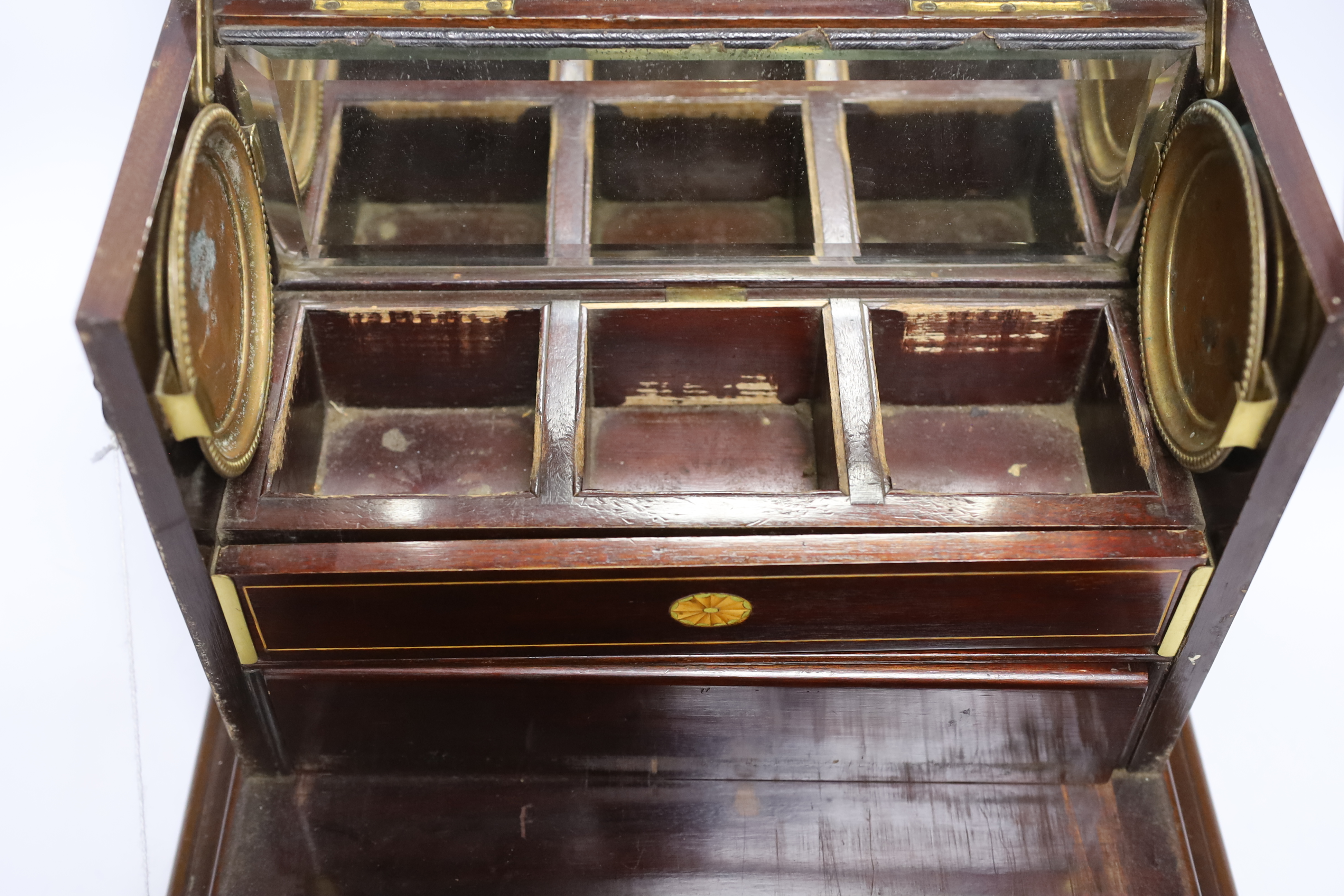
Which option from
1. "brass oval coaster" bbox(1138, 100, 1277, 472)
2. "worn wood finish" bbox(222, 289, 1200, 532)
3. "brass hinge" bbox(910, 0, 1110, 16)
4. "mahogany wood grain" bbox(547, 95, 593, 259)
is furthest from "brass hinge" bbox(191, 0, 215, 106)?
"brass oval coaster" bbox(1138, 100, 1277, 472)

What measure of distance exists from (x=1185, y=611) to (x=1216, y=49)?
649 millimetres

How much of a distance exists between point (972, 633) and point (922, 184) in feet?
2.23

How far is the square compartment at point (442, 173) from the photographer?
73.2 inches

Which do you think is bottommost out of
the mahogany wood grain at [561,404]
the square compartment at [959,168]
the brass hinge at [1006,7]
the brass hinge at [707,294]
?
the mahogany wood grain at [561,404]

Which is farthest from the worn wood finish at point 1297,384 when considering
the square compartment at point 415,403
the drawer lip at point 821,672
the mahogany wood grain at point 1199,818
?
the square compartment at point 415,403

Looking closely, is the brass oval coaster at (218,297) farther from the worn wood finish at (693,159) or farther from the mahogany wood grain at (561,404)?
the mahogany wood grain at (561,404)

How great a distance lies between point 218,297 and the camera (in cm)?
145

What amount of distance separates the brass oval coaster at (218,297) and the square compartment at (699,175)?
1.62 feet

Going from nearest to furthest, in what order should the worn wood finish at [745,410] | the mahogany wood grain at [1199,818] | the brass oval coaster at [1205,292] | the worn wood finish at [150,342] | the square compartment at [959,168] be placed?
the worn wood finish at [150,342], the brass oval coaster at [1205,292], the worn wood finish at [745,410], the mahogany wood grain at [1199,818], the square compartment at [959,168]

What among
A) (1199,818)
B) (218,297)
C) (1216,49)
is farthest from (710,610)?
(1216,49)

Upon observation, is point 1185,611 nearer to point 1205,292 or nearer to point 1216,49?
point 1205,292

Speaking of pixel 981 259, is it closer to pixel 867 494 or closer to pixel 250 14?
pixel 867 494

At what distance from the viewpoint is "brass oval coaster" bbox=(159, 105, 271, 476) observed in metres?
1.31

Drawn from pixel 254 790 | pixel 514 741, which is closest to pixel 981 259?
pixel 514 741
